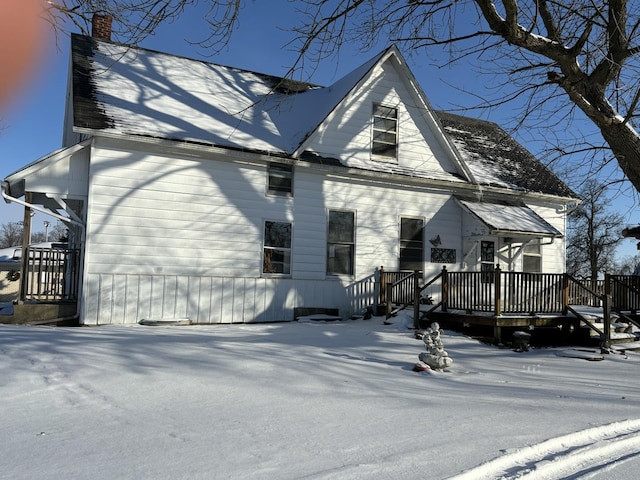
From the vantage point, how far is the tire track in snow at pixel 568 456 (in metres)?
3.63

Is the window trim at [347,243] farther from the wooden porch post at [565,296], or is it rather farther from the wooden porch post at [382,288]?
the wooden porch post at [565,296]

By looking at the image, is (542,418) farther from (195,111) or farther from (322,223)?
(195,111)

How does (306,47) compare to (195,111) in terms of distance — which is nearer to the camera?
(306,47)

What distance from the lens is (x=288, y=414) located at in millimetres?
4914

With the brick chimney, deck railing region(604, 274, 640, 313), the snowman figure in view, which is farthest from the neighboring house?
the snowman figure

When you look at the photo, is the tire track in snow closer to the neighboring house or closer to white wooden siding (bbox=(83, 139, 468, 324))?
the neighboring house

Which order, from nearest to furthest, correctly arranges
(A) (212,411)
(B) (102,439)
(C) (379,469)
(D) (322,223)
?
1. (C) (379,469)
2. (B) (102,439)
3. (A) (212,411)
4. (D) (322,223)

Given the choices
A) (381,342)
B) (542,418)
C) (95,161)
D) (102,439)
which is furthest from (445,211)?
(102,439)

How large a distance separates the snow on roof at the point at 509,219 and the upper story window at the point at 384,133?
2.60 metres

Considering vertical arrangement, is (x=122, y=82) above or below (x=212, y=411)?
above

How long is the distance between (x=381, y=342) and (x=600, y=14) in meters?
6.87

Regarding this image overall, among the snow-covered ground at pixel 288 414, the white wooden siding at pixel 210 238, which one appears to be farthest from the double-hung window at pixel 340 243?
the snow-covered ground at pixel 288 414

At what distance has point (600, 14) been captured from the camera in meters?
9.20

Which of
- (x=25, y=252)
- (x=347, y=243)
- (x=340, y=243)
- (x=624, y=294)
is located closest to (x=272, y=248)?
(x=340, y=243)
